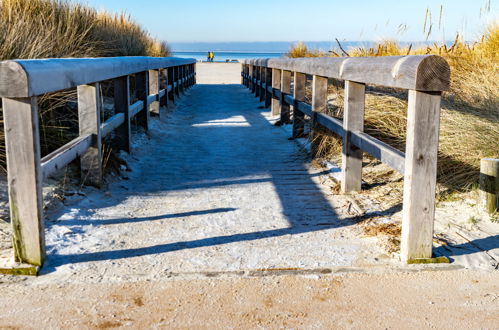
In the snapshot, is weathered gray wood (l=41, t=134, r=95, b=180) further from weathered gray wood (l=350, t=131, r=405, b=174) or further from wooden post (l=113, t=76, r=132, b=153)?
weathered gray wood (l=350, t=131, r=405, b=174)

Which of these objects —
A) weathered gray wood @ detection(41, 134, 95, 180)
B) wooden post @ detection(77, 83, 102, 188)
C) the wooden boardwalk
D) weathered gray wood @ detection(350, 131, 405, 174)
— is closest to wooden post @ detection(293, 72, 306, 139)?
the wooden boardwalk

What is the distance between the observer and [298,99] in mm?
7359

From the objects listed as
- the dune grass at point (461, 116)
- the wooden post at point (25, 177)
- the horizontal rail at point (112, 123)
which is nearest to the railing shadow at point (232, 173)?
the wooden post at point (25, 177)

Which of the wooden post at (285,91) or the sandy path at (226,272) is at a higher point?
the wooden post at (285,91)

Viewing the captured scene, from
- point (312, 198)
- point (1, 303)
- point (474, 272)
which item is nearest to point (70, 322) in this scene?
point (1, 303)

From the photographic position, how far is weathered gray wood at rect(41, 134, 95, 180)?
132 inches

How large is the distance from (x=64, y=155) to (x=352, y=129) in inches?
92.6

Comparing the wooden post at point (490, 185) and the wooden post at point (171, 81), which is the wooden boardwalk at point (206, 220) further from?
the wooden post at point (171, 81)

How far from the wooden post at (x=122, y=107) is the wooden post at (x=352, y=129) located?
7.91 feet

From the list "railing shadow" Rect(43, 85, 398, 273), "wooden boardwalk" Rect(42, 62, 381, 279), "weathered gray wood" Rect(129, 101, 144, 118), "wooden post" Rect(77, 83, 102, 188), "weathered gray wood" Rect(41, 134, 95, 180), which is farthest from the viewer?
"weathered gray wood" Rect(129, 101, 144, 118)

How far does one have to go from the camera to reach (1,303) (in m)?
2.64

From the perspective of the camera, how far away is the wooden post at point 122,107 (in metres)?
5.82

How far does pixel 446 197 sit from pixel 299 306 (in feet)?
7.00

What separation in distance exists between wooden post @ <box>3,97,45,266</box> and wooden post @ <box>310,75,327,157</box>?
3.61 meters
